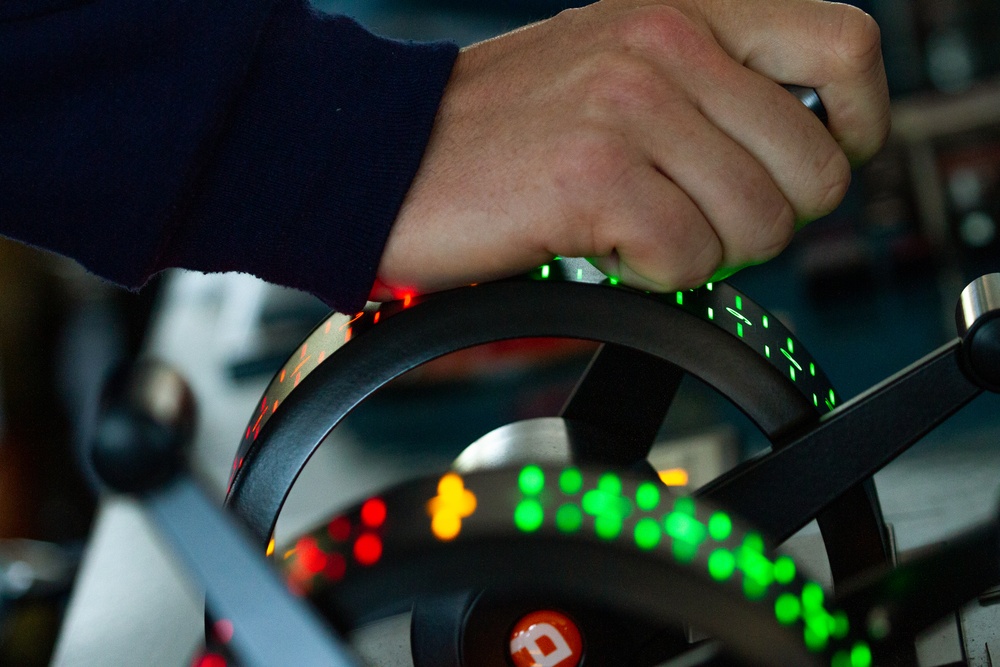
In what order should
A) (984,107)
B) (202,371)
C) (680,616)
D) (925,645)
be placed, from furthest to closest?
1. (984,107)
2. (202,371)
3. (925,645)
4. (680,616)

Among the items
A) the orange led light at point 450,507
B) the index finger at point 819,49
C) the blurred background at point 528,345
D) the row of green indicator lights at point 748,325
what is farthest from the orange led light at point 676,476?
the orange led light at point 450,507

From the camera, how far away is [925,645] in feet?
1.37

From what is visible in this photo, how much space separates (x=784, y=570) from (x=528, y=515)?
0.08 m

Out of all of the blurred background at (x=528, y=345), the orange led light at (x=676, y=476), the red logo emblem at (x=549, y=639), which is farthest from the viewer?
the blurred background at (x=528, y=345)

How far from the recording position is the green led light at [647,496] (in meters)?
0.26

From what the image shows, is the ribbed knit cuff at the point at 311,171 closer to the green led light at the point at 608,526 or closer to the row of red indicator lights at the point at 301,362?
the row of red indicator lights at the point at 301,362

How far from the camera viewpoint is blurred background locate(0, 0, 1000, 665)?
124 cm

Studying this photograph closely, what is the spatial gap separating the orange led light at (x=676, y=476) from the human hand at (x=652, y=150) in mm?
205

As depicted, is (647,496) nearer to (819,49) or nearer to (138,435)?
(138,435)

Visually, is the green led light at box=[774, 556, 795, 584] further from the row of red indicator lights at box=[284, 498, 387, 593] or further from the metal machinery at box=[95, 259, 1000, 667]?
the row of red indicator lights at box=[284, 498, 387, 593]

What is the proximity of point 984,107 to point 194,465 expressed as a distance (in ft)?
8.89

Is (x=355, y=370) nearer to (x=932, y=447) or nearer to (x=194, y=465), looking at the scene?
(x=194, y=465)

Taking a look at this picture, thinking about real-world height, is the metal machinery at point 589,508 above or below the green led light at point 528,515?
below

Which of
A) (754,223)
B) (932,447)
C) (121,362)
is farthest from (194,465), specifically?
(932,447)
